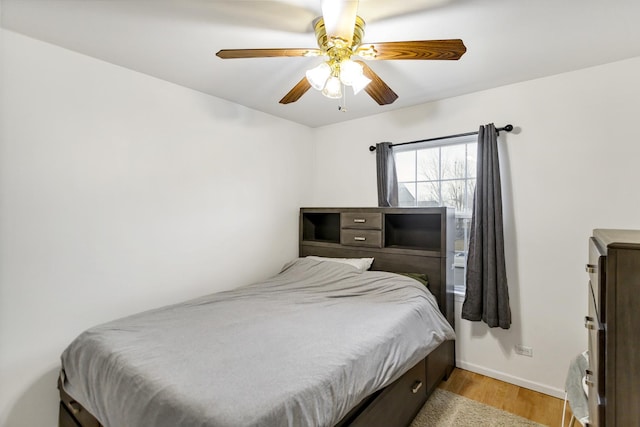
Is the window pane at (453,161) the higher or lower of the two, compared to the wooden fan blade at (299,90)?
lower

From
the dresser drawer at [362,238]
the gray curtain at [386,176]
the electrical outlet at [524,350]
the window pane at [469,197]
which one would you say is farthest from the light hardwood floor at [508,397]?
the gray curtain at [386,176]

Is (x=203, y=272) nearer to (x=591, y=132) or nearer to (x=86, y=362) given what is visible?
(x=86, y=362)

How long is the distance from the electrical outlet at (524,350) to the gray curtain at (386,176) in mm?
1576

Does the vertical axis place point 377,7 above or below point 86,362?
above

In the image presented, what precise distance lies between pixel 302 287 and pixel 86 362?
4.88ft

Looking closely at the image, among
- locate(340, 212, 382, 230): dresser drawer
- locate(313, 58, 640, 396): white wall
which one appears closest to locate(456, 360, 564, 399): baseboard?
locate(313, 58, 640, 396): white wall

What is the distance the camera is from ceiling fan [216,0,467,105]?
1.31 metres

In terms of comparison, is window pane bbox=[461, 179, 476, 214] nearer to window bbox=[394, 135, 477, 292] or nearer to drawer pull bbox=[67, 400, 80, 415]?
window bbox=[394, 135, 477, 292]

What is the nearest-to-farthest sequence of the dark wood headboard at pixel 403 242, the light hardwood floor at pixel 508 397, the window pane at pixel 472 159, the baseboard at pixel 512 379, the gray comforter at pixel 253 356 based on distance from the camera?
1. the gray comforter at pixel 253 356
2. the light hardwood floor at pixel 508 397
3. the baseboard at pixel 512 379
4. the dark wood headboard at pixel 403 242
5. the window pane at pixel 472 159

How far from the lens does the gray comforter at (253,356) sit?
108cm

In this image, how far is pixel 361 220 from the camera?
116 inches

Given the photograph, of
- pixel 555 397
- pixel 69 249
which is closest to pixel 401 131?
pixel 555 397

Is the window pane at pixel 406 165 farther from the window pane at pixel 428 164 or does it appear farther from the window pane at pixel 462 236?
the window pane at pixel 462 236

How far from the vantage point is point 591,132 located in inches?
84.2
